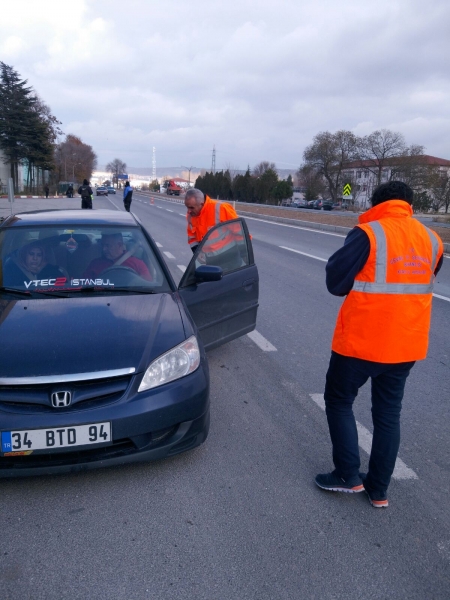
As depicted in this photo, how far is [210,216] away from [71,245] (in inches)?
79.2

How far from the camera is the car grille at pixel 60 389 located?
9.21 feet

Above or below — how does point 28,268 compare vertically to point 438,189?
below

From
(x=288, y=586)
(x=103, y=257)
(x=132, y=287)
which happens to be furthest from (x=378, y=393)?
(x=103, y=257)

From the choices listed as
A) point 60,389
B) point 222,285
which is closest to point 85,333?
point 60,389

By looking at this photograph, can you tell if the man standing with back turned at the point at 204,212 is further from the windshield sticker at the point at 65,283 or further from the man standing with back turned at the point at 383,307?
the man standing with back turned at the point at 383,307

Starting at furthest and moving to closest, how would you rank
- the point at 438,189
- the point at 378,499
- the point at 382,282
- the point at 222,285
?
the point at 438,189, the point at 222,285, the point at 378,499, the point at 382,282

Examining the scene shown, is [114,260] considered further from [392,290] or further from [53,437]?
[392,290]

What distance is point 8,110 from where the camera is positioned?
65000 mm

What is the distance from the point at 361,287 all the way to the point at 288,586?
1.44 meters

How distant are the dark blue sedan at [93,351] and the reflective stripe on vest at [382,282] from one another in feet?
3.73

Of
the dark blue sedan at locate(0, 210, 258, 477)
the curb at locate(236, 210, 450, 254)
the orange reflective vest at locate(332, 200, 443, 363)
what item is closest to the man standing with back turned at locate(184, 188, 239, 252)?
the dark blue sedan at locate(0, 210, 258, 477)

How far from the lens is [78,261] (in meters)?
4.30

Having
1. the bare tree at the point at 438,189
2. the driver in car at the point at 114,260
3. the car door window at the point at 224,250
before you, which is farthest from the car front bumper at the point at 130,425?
the bare tree at the point at 438,189

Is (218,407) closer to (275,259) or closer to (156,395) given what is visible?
(156,395)
